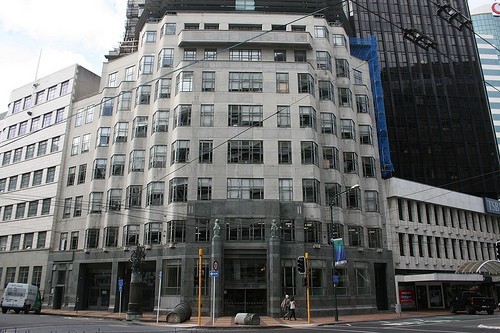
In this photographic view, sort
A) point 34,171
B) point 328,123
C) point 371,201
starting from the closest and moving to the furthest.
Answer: point 328,123
point 371,201
point 34,171

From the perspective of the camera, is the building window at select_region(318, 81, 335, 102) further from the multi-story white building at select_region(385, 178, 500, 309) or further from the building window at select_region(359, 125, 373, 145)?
the multi-story white building at select_region(385, 178, 500, 309)

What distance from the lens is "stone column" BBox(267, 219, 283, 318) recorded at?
37219mm

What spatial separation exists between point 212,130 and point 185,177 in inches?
220

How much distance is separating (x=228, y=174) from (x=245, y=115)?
21.7 feet

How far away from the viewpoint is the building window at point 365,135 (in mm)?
49778

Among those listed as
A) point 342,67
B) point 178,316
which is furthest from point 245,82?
point 178,316

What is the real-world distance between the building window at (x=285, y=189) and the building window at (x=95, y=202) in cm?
1973

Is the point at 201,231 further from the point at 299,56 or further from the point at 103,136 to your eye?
the point at 299,56

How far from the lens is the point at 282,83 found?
4641cm

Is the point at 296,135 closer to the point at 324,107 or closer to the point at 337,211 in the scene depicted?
the point at 324,107

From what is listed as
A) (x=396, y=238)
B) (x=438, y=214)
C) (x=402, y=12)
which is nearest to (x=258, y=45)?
(x=396, y=238)

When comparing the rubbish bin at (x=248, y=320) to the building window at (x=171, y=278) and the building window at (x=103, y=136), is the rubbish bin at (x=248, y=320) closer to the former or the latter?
the building window at (x=171, y=278)

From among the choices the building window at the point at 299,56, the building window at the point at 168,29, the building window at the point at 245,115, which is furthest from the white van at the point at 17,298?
the building window at the point at 299,56

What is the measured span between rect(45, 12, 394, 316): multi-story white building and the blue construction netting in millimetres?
3728
